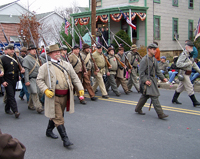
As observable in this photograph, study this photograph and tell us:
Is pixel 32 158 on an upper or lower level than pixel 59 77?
lower

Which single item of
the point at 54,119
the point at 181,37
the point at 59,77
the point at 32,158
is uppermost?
the point at 181,37

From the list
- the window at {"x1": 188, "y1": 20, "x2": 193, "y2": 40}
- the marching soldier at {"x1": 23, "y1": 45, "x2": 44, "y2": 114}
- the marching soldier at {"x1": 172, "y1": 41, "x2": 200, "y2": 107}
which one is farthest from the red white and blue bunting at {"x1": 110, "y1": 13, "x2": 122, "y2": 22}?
the marching soldier at {"x1": 23, "y1": 45, "x2": 44, "y2": 114}

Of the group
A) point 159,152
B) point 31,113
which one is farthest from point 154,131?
point 31,113

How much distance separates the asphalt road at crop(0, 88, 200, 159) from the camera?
14.7ft

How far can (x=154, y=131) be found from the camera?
18.3ft

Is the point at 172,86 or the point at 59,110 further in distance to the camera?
the point at 172,86

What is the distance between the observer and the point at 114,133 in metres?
5.50

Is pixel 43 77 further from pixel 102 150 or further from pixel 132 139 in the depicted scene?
pixel 132 139

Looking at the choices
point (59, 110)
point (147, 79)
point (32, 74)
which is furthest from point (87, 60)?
point (59, 110)

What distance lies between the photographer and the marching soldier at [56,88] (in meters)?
4.79

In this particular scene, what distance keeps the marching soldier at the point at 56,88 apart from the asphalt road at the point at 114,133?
474 mm

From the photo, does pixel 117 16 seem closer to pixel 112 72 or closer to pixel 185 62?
pixel 112 72

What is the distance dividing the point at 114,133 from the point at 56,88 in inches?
66.6

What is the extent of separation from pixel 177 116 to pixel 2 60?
204 inches
